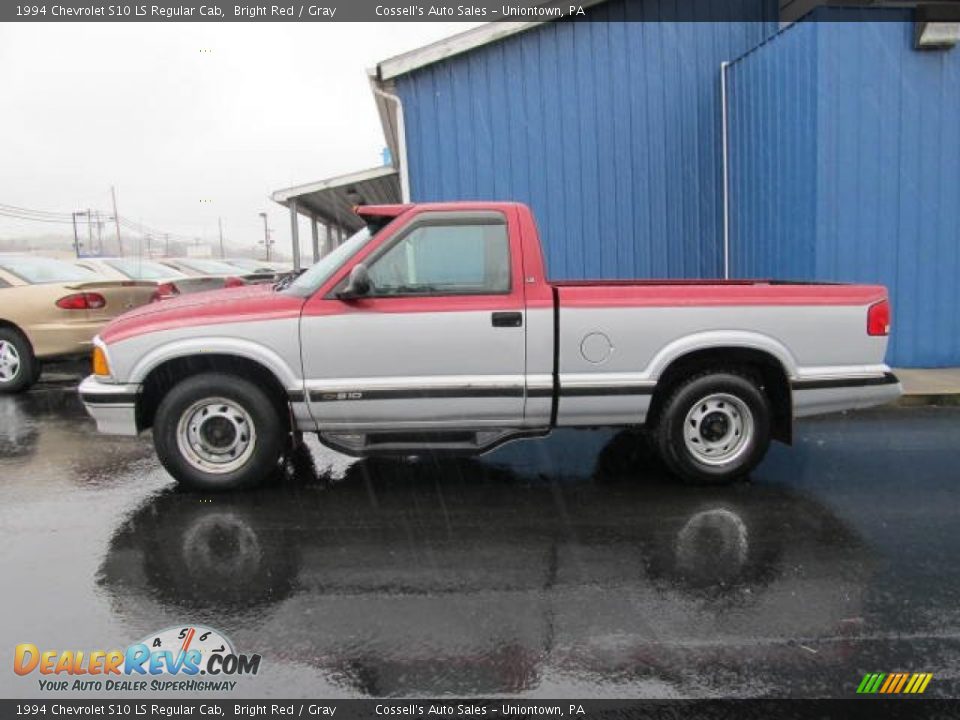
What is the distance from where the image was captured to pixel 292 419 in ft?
16.1

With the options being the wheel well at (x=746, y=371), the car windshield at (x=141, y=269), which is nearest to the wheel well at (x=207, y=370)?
the wheel well at (x=746, y=371)

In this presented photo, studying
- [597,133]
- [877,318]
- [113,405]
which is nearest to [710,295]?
[877,318]

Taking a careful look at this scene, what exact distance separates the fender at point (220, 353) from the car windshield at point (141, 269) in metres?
6.83

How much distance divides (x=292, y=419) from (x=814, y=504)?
3355 mm

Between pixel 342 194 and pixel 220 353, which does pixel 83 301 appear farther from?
pixel 342 194

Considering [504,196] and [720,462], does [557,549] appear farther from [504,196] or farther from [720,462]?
[504,196]

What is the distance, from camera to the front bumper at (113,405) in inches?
190

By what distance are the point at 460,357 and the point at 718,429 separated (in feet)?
5.90

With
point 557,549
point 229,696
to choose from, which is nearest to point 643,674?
point 557,549

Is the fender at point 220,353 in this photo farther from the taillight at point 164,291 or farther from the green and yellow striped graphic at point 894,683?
the taillight at point 164,291

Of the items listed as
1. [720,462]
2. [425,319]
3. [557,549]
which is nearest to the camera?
[557,549]

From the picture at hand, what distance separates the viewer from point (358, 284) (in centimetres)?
457

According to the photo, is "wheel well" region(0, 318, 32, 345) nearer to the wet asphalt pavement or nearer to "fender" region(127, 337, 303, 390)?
the wet asphalt pavement

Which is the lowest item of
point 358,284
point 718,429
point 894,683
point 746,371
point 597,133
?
point 894,683
